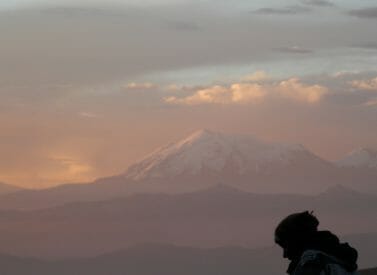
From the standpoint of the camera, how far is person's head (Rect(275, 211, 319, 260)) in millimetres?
9672

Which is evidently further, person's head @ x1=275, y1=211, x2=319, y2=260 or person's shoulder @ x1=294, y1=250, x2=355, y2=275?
person's head @ x1=275, y1=211, x2=319, y2=260

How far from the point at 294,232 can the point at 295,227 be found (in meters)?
0.04

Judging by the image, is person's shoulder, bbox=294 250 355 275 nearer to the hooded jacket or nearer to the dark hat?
the hooded jacket

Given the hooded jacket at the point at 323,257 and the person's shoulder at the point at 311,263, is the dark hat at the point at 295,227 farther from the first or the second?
the person's shoulder at the point at 311,263

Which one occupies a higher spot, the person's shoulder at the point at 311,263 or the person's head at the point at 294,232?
the person's head at the point at 294,232

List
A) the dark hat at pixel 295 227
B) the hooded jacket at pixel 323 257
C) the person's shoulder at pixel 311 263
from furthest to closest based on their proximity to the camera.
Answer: the dark hat at pixel 295 227, the hooded jacket at pixel 323 257, the person's shoulder at pixel 311 263

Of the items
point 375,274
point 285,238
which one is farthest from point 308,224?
point 375,274

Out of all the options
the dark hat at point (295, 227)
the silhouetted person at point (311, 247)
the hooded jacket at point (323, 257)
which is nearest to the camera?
the hooded jacket at point (323, 257)

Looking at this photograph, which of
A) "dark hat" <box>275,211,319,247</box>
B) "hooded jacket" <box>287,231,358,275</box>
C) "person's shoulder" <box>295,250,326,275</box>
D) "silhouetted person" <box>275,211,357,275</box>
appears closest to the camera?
"person's shoulder" <box>295,250,326,275</box>

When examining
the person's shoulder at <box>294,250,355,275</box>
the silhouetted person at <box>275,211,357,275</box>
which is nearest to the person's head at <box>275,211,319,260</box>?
the silhouetted person at <box>275,211,357,275</box>

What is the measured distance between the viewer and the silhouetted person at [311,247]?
9.47m

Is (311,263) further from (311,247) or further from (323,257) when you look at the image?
(311,247)

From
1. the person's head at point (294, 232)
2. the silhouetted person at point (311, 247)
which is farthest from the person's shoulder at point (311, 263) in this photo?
the person's head at point (294, 232)

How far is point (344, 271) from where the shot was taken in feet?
31.6
